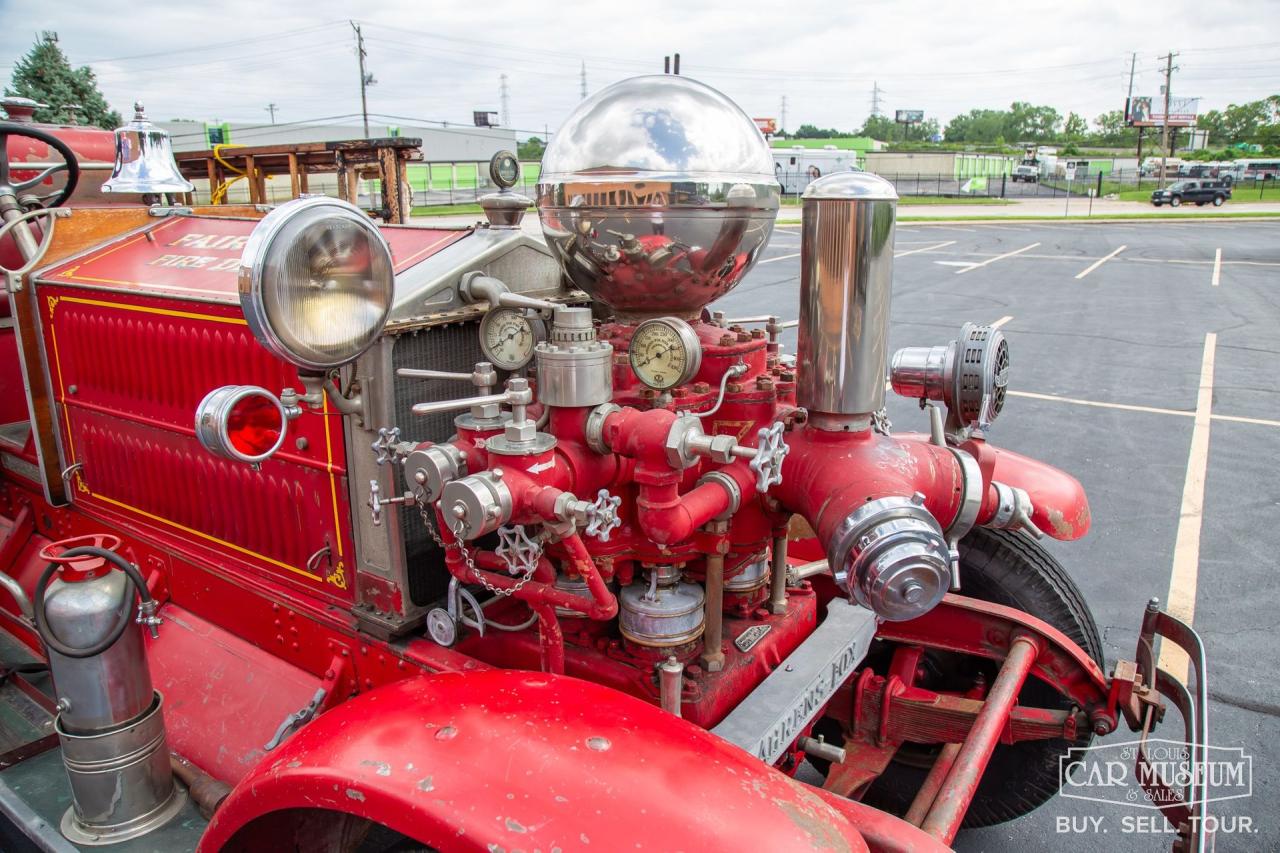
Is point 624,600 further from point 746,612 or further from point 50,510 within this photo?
point 50,510

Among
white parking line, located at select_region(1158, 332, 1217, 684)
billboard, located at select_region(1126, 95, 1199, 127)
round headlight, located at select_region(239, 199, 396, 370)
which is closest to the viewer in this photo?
round headlight, located at select_region(239, 199, 396, 370)

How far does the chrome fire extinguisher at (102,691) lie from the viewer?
2.12 m

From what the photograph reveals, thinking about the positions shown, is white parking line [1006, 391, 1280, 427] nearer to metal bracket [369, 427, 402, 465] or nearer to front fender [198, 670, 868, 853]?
front fender [198, 670, 868, 853]

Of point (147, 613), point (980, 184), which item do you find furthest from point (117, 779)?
point (980, 184)

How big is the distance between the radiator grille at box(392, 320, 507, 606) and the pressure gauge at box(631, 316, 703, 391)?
48 cm

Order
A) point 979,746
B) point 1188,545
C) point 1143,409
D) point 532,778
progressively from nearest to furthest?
1. point 532,778
2. point 979,746
3. point 1188,545
4. point 1143,409

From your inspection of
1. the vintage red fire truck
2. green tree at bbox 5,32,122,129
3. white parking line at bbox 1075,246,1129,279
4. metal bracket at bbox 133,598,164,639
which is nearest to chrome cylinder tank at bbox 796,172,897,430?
the vintage red fire truck

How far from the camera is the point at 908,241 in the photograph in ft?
70.5

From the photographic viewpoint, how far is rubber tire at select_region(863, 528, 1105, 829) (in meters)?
2.65

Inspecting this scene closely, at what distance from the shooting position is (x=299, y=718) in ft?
7.30

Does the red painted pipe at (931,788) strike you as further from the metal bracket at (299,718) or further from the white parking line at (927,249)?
the white parking line at (927,249)

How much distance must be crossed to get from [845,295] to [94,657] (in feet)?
6.27

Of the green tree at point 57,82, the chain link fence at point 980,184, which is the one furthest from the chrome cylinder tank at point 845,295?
the chain link fence at point 980,184

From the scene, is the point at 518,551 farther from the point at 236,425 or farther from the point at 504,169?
the point at 504,169
